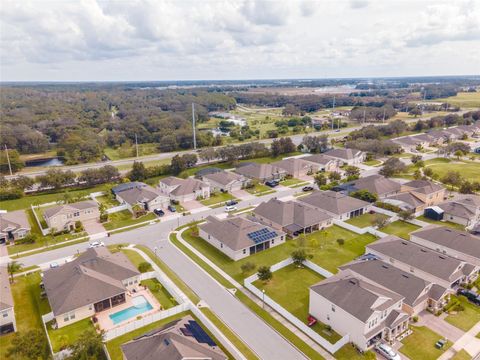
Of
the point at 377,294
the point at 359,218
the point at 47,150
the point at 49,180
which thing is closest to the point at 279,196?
the point at 359,218

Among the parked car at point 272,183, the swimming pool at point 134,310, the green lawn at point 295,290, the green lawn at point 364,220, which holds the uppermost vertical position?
the parked car at point 272,183

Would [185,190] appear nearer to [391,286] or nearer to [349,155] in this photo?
[391,286]

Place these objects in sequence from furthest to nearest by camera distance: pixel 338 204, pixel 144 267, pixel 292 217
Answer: pixel 338 204 → pixel 292 217 → pixel 144 267

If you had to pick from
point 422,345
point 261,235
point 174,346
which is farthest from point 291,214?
point 174,346

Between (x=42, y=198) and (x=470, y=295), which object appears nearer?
(x=470, y=295)

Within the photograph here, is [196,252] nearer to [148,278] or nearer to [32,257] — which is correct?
[148,278]

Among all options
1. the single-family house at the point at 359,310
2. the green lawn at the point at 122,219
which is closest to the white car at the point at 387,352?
the single-family house at the point at 359,310

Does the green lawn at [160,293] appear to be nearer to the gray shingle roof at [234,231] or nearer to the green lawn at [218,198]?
the gray shingle roof at [234,231]
